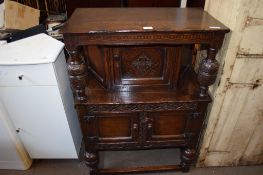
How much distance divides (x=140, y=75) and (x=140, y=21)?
0.31 m

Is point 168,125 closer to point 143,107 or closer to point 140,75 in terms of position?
point 143,107

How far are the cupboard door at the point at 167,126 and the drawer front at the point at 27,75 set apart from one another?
0.62 m

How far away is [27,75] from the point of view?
1215 millimetres

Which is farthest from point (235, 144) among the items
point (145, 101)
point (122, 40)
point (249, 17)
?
point (122, 40)

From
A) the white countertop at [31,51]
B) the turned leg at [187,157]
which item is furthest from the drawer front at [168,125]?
the white countertop at [31,51]

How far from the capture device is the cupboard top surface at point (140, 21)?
97 centimetres

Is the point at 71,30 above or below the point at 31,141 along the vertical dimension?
above

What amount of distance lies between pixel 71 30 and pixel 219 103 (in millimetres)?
926

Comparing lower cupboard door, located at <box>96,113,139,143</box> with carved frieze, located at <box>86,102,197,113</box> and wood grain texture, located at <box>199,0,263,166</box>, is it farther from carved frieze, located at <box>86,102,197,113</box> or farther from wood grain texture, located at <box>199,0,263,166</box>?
wood grain texture, located at <box>199,0,263,166</box>

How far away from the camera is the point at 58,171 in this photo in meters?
1.62

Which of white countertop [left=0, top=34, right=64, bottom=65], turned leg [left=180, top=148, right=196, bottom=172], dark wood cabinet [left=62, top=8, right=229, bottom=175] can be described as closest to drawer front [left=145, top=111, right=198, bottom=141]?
dark wood cabinet [left=62, top=8, right=229, bottom=175]

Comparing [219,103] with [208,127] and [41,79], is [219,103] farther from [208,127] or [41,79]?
[41,79]

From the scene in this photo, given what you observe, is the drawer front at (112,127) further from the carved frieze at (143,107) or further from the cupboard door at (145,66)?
the cupboard door at (145,66)

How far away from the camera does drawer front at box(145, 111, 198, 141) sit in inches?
51.4
